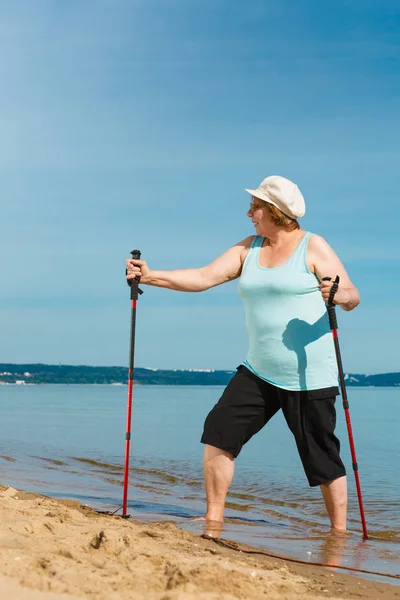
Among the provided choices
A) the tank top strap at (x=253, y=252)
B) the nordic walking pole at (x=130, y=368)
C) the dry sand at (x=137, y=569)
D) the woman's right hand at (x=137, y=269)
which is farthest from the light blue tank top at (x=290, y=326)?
the dry sand at (x=137, y=569)

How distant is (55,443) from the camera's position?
15914 mm

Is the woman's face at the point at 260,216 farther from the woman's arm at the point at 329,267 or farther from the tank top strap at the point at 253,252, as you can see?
the woman's arm at the point at 329,267

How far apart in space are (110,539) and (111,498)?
3928 millimetres

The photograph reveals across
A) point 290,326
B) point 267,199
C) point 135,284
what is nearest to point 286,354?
point 290,326

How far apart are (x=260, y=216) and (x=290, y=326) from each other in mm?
812

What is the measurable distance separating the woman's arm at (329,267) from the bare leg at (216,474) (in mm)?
1326

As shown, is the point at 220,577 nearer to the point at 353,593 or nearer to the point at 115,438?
the point at 353,593

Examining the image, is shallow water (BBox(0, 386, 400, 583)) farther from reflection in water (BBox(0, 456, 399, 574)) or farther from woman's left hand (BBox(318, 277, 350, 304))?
woman's left hand (BBox(318, 277, 350, 304))

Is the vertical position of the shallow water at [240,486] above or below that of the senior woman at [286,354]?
below

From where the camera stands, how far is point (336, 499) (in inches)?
210

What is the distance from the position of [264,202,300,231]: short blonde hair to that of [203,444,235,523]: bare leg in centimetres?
162

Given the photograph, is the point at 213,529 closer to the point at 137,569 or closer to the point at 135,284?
the point at 135,284

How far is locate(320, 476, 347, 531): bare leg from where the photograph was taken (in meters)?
5.29

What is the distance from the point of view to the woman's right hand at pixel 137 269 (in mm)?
5477
